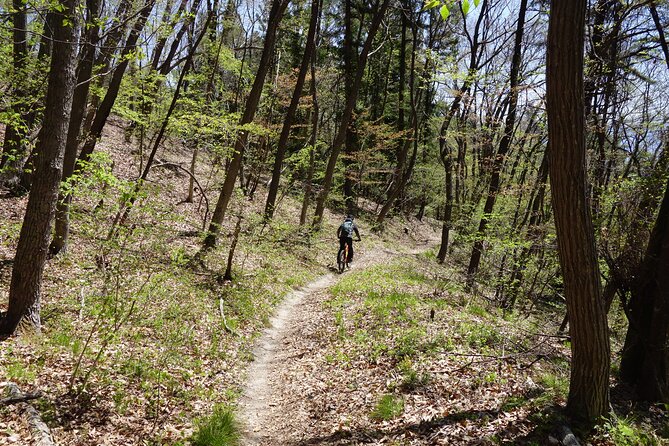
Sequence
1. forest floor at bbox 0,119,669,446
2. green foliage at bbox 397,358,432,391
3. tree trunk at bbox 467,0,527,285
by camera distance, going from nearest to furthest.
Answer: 1. forest floor at bbox 0,119,669,446
2. green foliage at bbox 397,358,432,391
3. tree trunk at bbox 467,0,527,285

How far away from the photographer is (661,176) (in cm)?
605

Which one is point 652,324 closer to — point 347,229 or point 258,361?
point 258,361

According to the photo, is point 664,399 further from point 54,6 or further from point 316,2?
point 316,2

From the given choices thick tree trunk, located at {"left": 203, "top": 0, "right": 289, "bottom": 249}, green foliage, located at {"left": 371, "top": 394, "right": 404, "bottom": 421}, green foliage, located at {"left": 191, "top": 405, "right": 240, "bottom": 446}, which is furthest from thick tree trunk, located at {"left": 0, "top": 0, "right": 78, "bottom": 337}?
thick tree trunk, located at {"left": 203, "top": 0, "right": 289, "bottom": 249}

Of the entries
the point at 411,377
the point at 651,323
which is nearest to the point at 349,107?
the point at 411,377

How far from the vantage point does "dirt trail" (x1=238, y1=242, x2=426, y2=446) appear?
18.3 ft

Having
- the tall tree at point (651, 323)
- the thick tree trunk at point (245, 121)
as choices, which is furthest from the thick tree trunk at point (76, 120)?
the tall tree at point (651, 323)

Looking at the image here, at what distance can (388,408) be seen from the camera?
552 cm

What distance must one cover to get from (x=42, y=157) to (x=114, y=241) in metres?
1.58

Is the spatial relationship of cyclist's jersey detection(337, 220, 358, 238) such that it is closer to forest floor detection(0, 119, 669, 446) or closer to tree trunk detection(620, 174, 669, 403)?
forest floor detection(0, 119, 669, 446)

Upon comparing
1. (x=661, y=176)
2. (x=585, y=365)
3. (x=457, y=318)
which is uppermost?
(x=661, y=176)

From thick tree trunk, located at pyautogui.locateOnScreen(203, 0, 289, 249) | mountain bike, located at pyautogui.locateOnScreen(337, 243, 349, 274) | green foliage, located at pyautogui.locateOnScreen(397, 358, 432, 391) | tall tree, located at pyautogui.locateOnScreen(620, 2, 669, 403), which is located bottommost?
green foliage, located at pyautogui.locateOnScreen(397, 358, 432, 391)

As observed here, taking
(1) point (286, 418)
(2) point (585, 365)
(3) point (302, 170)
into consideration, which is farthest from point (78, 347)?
(3) point (302, 170)

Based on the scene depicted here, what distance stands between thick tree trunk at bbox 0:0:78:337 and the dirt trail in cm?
371
